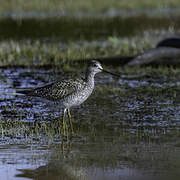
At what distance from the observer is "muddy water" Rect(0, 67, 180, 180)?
6.82 metres

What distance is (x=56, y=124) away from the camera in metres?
9.27

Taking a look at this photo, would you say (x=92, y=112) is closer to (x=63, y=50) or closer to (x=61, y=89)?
(x=61, y=89)

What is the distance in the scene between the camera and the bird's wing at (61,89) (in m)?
8.88

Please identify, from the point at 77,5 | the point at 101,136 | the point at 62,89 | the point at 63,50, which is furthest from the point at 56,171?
the point at 77,5

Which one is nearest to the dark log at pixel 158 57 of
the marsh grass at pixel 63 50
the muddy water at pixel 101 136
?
the marsh grass at pixel 63 50

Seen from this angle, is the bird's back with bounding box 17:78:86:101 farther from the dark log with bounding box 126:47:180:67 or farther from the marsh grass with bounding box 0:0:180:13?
the marsh grass with bounding box 0:0:180:13

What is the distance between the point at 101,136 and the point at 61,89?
3.73 ft

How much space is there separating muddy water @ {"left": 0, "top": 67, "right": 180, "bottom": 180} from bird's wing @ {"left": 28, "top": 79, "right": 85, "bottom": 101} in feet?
1.65

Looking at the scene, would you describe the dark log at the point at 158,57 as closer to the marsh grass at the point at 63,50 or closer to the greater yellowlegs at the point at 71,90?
the marsh grass at the point at 63,50

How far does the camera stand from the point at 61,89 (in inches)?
355

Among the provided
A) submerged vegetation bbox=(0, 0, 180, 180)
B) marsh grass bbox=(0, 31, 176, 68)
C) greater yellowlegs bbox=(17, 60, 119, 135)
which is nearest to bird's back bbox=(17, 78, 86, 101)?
greater yellowlegs bbox=(17, 60, 119, 135)

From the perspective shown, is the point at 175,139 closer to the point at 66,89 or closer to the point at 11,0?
the point at 66,89

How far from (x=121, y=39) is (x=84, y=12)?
863cm

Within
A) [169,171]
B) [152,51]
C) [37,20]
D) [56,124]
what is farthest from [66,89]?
[37,20]
